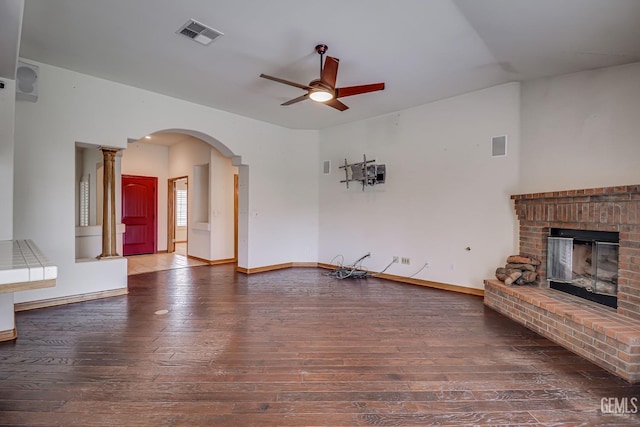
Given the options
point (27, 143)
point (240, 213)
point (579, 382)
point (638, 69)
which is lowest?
point (579, 382)

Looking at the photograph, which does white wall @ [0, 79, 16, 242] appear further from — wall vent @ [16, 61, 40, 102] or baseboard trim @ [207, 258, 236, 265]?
baseboard trim @ [207, 258, 236, 265]

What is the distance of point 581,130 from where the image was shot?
3371 mm

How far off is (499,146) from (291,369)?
3.81 m

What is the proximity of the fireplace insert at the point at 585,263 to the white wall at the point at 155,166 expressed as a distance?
820 cm

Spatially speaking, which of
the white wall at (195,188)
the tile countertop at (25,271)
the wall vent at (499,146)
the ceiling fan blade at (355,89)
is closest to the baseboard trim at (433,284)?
the wall vent at (499,146)

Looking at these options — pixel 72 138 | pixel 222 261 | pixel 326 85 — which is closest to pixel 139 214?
pixel 222 261

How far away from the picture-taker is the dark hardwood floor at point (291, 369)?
5.83 ft

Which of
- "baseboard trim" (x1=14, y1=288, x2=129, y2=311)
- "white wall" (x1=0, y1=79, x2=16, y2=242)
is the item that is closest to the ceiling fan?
"white wall" (x1=0, y1=79, x2=16, y2=242)

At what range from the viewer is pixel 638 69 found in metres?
3.01

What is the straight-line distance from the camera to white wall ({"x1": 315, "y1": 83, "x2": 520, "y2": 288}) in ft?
13.5

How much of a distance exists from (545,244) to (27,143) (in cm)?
608

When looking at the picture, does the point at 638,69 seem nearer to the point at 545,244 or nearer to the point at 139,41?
the point at 545,244

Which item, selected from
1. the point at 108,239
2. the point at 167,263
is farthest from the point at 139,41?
the point at 167,263

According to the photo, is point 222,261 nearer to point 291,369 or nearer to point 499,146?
point 291,369
